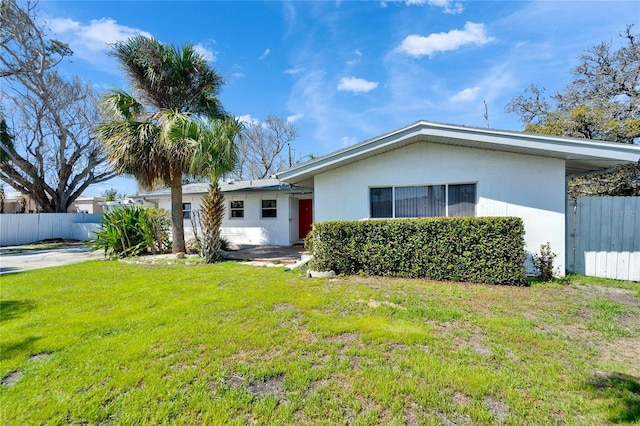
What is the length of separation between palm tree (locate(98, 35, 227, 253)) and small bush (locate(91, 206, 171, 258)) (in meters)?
1.13

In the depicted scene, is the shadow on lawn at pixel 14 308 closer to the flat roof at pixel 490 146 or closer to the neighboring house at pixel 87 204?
the flat roof at pixel 490 146

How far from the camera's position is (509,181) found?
6.98 m

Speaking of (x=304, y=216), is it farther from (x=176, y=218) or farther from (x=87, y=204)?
(x=87, y=204)

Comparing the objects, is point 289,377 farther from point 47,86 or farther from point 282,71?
point 47,86

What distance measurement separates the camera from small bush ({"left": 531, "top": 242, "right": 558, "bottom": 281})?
21.5 ft

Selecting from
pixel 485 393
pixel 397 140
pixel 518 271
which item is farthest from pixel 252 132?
pixel 485 393

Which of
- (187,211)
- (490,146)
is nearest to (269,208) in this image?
(187,211)

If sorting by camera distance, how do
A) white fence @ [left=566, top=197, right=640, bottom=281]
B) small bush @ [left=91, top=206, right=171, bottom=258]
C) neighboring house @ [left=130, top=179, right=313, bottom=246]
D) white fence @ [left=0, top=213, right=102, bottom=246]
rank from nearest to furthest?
white fence @ [left=566, top=197, right=640, bottom=281] → small bush @ [left=91, top=206, right=171, bottom=258] → neighboring house @ [left=130, top=179, right=313, bottom=246] → white fence @ [left=0, top=213, right=102, bottom=246]

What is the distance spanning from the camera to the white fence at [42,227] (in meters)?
16.8

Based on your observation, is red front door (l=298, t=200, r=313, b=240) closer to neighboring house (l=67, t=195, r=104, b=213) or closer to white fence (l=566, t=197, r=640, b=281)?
white fence (l=566, t=197, r=640, b=281)

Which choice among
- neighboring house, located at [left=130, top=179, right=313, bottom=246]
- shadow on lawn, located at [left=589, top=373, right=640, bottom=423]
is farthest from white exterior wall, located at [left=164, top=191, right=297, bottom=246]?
shadow on lawn, located at [left=589, top=373, right=640, bottom=423]

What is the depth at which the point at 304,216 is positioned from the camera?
14641 mm

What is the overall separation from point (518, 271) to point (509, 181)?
92.3 inches

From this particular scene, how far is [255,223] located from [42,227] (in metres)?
15.6
